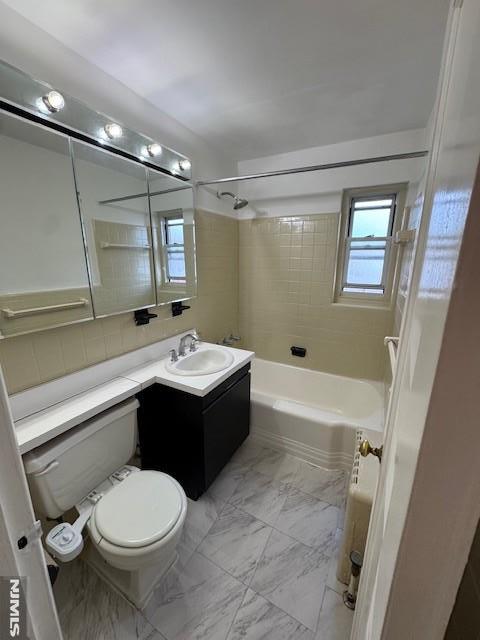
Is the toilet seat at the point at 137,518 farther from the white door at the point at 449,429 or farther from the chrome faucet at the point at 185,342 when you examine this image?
the white door at the point at 449,429

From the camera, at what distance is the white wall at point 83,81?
1.00 meters

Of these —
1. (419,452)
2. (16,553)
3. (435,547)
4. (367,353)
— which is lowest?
(367,353)

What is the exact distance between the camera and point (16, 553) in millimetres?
458

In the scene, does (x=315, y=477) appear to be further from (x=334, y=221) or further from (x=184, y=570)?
(x=334, y=221)

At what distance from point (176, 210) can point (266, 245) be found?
0.99m

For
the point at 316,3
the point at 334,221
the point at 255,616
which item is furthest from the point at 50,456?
the point at 334,221

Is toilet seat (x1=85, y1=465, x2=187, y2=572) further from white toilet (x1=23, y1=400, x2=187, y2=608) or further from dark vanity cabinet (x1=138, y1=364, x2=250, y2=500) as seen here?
dark vanity cabinet (x1=138, y1=364, x2=250, y2=500)

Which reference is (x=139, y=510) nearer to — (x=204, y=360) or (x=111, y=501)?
(x=111, y=501)

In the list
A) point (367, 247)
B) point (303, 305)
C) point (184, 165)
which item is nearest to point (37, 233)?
point (184, 165)

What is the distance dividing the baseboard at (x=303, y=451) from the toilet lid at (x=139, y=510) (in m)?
0.97

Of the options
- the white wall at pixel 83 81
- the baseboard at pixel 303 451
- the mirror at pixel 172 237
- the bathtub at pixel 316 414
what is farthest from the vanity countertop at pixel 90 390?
the white wall at pixel 83 81

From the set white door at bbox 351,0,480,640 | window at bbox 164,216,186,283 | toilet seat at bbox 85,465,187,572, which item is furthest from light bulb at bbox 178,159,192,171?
toilet seat at bbox 85,465,187,572

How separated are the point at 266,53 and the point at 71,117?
3.11 feet

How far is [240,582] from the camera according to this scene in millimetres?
1196
